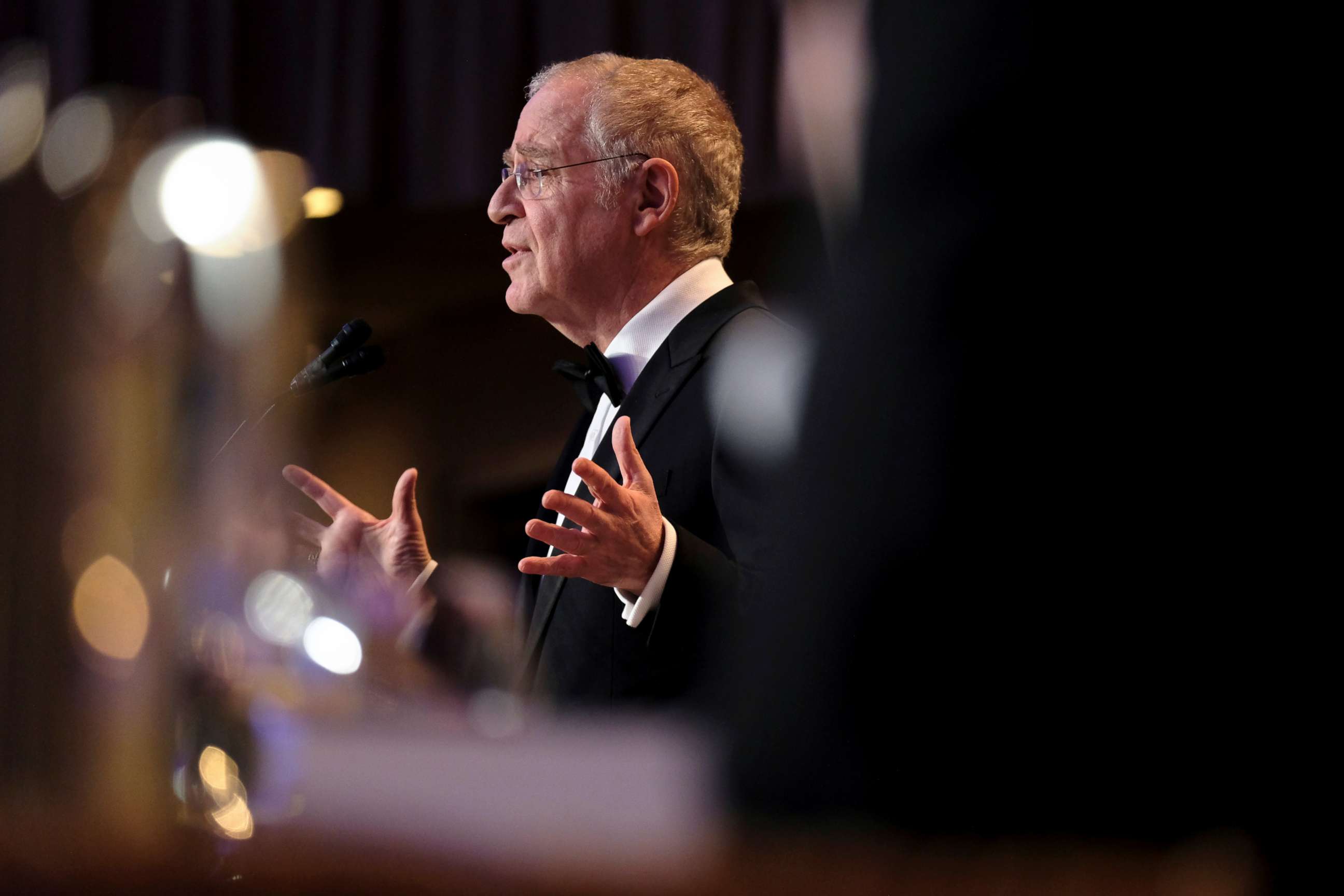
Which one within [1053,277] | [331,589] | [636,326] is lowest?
[331,589]

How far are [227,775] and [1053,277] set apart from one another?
2.56 feet

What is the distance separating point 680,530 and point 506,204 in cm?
65

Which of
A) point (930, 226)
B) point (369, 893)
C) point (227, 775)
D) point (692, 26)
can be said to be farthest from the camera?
point (692, 26)

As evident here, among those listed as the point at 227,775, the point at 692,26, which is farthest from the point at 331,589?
the point at 692,26

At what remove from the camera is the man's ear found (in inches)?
57.0

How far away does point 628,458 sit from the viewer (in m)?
0.96

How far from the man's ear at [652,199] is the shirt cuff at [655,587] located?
0.53m

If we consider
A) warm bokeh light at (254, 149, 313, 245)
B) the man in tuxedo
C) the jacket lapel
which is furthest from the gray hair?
warm bokeh light at (254, 149, 313, 245)

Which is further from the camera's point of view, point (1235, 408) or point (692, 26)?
point (692, 26)

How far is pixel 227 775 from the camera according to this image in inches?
34.9

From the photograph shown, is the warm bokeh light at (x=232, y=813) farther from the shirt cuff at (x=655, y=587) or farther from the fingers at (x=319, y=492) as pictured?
the fingers at (x=319, y=492)

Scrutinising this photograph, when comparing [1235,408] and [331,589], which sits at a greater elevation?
[1235,408]

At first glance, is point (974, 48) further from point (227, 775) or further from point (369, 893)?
point (227, 775)

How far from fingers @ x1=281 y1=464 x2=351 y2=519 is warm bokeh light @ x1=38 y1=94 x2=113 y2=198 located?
0.45 meters
